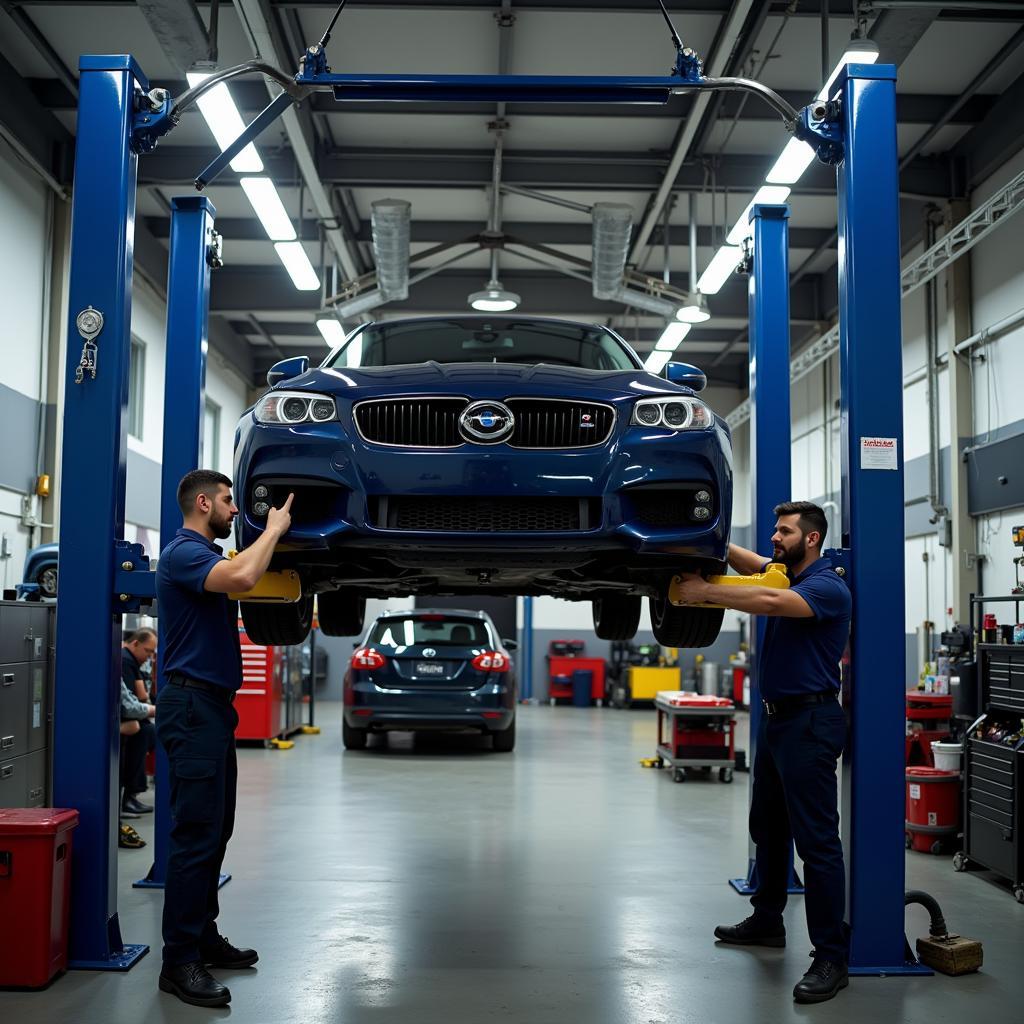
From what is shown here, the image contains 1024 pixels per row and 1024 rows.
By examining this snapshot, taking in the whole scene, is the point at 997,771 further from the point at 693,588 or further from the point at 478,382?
the point at 478,382

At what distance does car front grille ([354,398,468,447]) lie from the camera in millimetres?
3482

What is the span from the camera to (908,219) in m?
11.9

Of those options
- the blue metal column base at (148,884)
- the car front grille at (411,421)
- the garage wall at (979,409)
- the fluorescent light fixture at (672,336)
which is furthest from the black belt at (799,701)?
the fluorescent light fixture at (672,336)

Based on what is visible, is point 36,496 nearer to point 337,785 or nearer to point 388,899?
point 337,785

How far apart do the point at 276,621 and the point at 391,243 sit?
6.62 metres

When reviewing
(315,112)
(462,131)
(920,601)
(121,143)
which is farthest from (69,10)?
(920,601)

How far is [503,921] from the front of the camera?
4480mm

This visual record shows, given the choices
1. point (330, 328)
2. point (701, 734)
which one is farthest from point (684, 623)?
point (330, 328)

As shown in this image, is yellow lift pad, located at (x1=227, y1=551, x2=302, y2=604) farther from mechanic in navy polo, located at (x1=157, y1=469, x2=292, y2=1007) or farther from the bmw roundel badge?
the bmw roundel badge

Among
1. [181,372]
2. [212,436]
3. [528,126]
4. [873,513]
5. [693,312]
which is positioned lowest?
[873,513]

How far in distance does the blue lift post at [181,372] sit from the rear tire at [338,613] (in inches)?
30.9

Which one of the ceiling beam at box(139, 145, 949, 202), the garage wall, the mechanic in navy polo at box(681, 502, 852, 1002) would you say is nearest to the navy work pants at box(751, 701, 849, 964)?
the mechanic in navy polo at box(681, 502, 852, 1002)

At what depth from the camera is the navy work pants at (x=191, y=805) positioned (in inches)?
137

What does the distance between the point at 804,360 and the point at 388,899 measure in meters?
10.3
